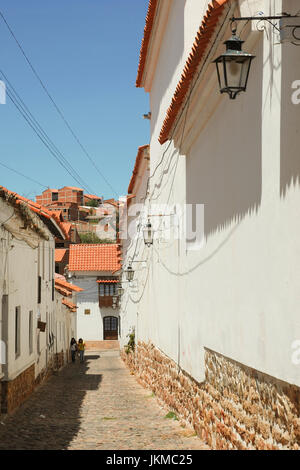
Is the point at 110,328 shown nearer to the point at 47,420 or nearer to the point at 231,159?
the point at 47,420

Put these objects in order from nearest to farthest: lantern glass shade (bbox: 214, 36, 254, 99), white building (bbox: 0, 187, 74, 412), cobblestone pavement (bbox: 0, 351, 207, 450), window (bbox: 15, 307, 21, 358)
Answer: lantern glass shade (bbox: 214, 36, 254, 99) → cobblestone pavement (bbox: 0, 351, 207, 450) → white building (bbox: 0, 187, 74, 412) → window (bbox: 15, 307, 21, 358)

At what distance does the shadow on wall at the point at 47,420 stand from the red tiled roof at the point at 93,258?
27939mm

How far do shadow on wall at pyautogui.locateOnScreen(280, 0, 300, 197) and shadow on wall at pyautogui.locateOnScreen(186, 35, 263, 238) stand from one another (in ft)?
2.28

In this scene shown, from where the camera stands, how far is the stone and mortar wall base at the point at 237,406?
490cm

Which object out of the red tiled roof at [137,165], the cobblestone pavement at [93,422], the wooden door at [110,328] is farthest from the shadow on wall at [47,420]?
the wooden door at [110,328]

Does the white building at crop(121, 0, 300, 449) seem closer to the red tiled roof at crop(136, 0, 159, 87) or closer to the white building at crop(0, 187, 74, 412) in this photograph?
the red tiled roof at crop(136, 0, 159, 87)

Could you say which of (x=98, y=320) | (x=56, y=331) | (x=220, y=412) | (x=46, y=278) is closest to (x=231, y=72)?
(x=220, y=412)

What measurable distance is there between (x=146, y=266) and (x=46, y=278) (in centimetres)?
397

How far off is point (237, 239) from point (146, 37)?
1063cm

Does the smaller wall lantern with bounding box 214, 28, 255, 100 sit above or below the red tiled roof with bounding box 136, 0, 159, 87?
below

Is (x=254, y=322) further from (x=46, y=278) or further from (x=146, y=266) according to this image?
(x=46, y=278)

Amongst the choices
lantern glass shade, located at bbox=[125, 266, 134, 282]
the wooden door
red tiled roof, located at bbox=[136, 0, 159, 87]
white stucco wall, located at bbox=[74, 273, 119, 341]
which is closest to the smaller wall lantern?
red tiled roof, located at bbox=[136, 0, 159, 87]

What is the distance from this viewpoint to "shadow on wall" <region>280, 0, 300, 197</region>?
473cm
